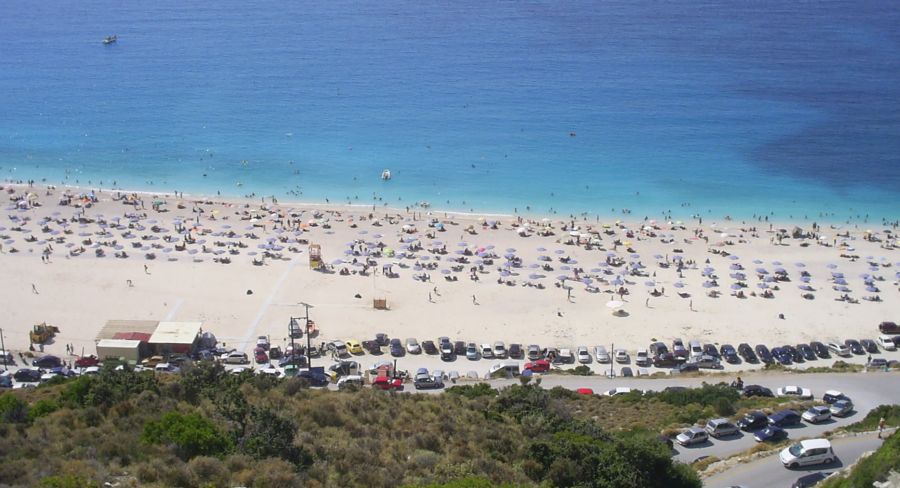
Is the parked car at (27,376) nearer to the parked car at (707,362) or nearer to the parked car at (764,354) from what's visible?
the parked car at (707,362)

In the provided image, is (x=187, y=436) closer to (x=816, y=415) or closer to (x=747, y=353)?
(x=816, y=415)

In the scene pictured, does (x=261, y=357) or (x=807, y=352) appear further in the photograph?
(x=807, y=352)

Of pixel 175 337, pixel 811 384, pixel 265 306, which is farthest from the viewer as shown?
pixel 265 306

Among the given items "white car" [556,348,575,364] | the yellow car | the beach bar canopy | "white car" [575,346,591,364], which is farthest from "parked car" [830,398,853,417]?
the beach bar canopy

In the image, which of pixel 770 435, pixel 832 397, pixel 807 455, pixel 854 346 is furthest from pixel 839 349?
pixel 807 455

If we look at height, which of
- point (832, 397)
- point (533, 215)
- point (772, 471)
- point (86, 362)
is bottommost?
point (772, 471)

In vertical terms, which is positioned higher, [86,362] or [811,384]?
[86,362]

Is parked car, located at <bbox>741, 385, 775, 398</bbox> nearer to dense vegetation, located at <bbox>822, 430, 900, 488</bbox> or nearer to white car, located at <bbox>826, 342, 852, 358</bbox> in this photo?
white car, located at <bbox>826, 342, 852, 358</bbox>

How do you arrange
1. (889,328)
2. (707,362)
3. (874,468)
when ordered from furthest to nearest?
1. (889,328)
2. (707,362)
3. (874,468)
